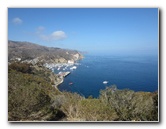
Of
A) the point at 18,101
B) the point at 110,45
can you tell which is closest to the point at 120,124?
the point at 110,45

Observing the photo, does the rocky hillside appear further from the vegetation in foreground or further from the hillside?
the vegetation in foreground

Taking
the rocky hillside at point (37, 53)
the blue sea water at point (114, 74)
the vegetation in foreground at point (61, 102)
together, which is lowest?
the vegetation in foreground at point (61, 102)

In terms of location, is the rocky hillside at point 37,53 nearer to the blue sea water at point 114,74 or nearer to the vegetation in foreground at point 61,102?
the vegetation in foreground at point 61,102

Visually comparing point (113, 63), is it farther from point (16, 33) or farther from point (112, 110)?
point (16, 33)

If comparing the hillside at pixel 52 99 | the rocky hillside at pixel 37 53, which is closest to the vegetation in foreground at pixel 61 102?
the hillside at pixel 52 99

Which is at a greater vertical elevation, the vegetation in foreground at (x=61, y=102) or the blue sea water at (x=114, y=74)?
the blue sea water at (x=114, y=74)
